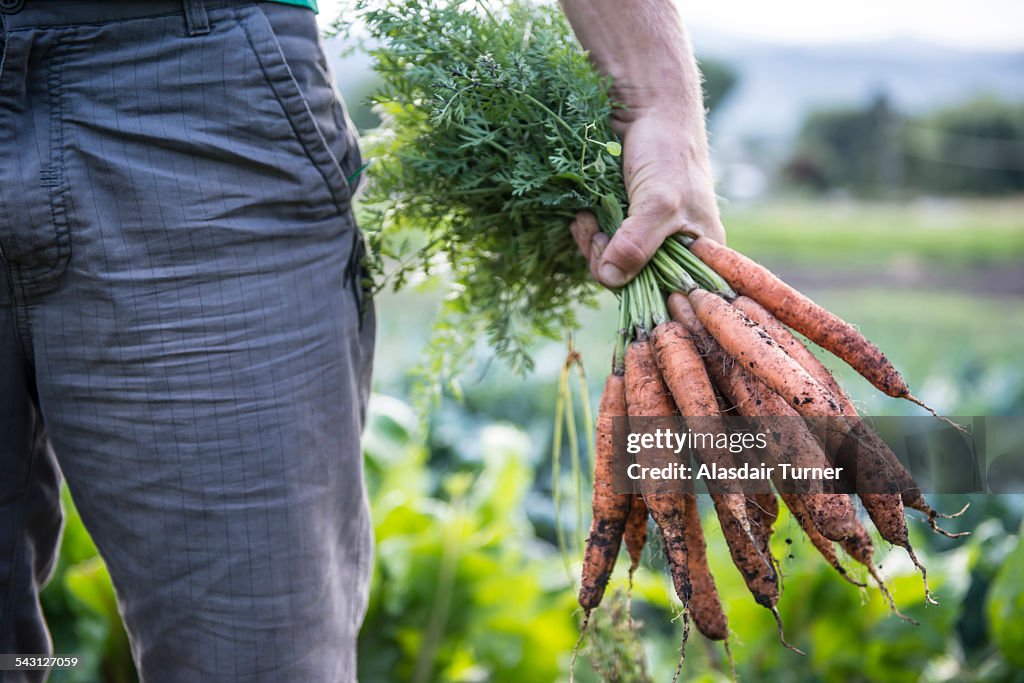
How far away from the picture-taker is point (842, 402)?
4.26 ft

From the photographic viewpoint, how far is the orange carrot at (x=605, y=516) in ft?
4.46

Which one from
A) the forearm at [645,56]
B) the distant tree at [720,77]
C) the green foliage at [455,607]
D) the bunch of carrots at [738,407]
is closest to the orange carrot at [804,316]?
the bunch of carrots at [738,407]

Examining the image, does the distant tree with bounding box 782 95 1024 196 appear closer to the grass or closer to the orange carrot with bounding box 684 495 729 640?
the grass

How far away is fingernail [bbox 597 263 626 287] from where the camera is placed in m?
1.34

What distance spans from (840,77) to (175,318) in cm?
Answer: 2579

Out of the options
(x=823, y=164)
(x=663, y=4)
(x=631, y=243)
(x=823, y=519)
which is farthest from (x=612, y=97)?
(x=823, y=164)

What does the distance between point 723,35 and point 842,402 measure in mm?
25801

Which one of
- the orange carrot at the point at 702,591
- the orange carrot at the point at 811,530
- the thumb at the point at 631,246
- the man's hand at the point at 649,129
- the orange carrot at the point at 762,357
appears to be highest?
the man's hand at the point at 649,129

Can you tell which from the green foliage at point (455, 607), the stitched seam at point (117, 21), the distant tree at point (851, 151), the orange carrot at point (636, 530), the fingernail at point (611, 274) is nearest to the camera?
the stitched seam at point (117, 21)

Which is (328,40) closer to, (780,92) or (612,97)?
(612,97)

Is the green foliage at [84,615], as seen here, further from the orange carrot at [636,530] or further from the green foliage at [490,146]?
the orange carrot at [636,530]

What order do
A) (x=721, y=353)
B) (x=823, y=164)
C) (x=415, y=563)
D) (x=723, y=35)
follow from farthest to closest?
1. (x=723, y=35)
2. (x=823, y=164)
3. (x=415, y=563)
4. (x=721, y=353)

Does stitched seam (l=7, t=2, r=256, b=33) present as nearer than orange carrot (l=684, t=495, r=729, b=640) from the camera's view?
Yes

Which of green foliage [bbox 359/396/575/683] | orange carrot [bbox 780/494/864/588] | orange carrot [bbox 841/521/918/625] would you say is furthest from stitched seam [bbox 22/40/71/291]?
green foliage [bbox 359/396/575/683]
